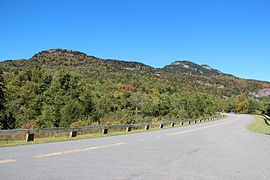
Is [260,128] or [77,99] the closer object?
[260,128]

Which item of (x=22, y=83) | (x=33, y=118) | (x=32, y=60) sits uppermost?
(x=32, y=60)

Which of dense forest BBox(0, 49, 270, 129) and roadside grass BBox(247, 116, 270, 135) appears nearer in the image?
roadside grass BBox(247, 116, 270, 135)

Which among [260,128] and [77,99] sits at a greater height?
[77,99]

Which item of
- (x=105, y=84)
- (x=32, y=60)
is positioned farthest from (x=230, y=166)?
(x=32, y=60)

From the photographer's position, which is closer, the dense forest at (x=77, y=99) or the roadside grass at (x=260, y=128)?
the roadside grass at (x=260, y=128)

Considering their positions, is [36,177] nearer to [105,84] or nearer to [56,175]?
[56,175]

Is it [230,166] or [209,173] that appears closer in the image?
[209,173]

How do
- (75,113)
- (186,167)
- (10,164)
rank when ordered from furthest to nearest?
(75,113) → (186,167) → (10,164)

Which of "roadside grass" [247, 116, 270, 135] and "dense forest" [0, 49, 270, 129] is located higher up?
"dense forest" [0, 49, 270, 129]

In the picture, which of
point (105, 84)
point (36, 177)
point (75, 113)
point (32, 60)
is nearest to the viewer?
point (36, 177)

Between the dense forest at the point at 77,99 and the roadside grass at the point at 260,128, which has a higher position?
the dense forest at the point at 77,99

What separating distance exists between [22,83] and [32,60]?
169ft

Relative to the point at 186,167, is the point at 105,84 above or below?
above

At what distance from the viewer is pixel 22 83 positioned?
8031 cm
